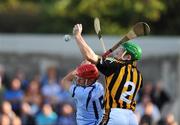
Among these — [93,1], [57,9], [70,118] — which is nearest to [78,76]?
[70,118]

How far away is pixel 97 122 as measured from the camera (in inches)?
518

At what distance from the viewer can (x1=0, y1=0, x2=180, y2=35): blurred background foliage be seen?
2725 cm

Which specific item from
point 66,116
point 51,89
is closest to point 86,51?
point 66,116

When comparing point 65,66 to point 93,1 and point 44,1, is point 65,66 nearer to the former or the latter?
point 93,1

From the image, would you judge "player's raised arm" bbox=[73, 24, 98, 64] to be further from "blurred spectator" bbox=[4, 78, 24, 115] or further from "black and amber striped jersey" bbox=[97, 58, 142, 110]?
"blurred spectator" bbox=[4, 78, 24, 115]

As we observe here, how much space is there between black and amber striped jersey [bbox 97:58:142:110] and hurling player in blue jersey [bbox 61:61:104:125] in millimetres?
635

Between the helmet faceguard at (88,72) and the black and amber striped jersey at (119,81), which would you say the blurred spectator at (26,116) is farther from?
the black and amber striped jersey at (119,81)

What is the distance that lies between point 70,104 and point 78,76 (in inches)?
323

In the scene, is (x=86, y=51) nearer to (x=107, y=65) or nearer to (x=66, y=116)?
(x=107, y=65)

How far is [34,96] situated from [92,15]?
25.1 feet

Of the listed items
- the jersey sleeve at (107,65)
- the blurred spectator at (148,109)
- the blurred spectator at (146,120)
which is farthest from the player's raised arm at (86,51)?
the blurred spectator at (148,109)

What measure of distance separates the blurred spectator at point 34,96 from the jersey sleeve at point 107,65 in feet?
26.6

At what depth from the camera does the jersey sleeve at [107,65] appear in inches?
482

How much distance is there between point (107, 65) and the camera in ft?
40.2
